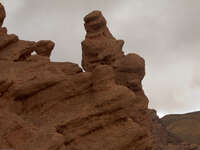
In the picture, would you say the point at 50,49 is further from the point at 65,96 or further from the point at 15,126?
the point at 15,126

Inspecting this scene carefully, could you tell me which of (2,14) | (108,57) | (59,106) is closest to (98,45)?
(108,57)

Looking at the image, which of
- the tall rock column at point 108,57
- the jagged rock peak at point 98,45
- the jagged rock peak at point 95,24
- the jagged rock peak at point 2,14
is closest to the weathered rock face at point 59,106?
the jagged rock peak at point 2,14

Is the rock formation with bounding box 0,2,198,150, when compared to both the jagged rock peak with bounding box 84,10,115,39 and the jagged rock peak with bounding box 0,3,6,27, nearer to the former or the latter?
the jagged rock peak with bounding box 0,3,6,27

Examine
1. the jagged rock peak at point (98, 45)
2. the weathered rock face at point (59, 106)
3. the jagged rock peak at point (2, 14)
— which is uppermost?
the jagged rock peak at point (2, 14)

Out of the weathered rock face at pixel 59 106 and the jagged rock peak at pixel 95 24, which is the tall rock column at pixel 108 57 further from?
the weathered rock face at pixel 59 106

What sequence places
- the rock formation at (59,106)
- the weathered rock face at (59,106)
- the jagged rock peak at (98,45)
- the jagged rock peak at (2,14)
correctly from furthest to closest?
1. the jagged rock peak at (98,45)
2. the jagged rock peak at (2,14)
3. the weathered rock face at (59,106)
4. the rock formation at (59,106)

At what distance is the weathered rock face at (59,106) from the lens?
3319cm

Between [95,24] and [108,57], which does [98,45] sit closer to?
[108,57]

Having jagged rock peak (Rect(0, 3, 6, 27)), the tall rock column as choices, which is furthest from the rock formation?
the tall rock column

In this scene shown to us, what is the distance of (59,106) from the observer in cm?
3838

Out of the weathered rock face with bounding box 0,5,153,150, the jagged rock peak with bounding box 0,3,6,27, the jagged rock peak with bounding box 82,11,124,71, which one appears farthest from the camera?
the jagged rock peak with bounding box 82,11,124,71

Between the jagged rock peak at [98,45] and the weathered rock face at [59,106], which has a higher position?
the jagged rock peak at [98,45]

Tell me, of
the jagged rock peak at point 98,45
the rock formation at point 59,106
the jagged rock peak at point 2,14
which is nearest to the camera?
the rock formation at point 59,106

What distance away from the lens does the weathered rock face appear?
33.2 m
